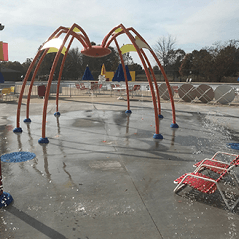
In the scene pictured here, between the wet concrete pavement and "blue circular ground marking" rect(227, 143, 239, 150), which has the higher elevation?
"blue circular ground marking" rect(227, 143, 239, 150)

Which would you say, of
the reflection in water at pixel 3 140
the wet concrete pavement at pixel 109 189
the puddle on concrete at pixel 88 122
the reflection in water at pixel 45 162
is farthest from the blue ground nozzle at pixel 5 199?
the puddle on concrete at pixel 88 122

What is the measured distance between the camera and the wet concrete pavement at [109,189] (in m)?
3.00

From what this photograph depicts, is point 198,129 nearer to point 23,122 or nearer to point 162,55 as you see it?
point 23,122

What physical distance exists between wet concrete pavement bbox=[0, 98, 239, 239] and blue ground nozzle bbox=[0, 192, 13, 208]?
0.11 m

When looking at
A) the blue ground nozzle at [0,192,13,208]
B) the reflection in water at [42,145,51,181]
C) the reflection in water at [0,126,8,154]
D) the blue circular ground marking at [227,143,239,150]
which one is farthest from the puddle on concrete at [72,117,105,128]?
the blue ground nozzle at [0,192,13,208]

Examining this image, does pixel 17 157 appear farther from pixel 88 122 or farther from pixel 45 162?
pixel 88 122

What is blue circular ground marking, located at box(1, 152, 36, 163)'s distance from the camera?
541 cm

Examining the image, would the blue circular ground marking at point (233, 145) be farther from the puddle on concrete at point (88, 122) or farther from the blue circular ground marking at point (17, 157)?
the blue circular ground marking at point (17, 157)

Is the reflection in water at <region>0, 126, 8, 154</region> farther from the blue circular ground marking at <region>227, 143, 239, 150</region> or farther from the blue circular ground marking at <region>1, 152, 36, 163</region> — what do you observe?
the blue circular ground marking at <region>227, 143, 239, 150</region>

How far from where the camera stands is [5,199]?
354cm

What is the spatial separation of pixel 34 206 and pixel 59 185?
2.40ft

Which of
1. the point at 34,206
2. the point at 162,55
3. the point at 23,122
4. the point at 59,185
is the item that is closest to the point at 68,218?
the point at 34,206

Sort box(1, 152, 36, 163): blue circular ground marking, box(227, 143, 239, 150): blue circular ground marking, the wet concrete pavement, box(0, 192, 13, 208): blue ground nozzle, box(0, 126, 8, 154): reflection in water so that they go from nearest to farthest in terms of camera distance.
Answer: the wet concrete pavement
box(0, 192, 13, 208): blue ground nozzle
box(1, 152, 36, 163): blue circular ground marking
box(0, 126, 8, 154): reflection in water
box(227, 143, 239, 150): blue circular ground marking

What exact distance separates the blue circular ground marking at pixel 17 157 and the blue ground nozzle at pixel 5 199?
187 cm
